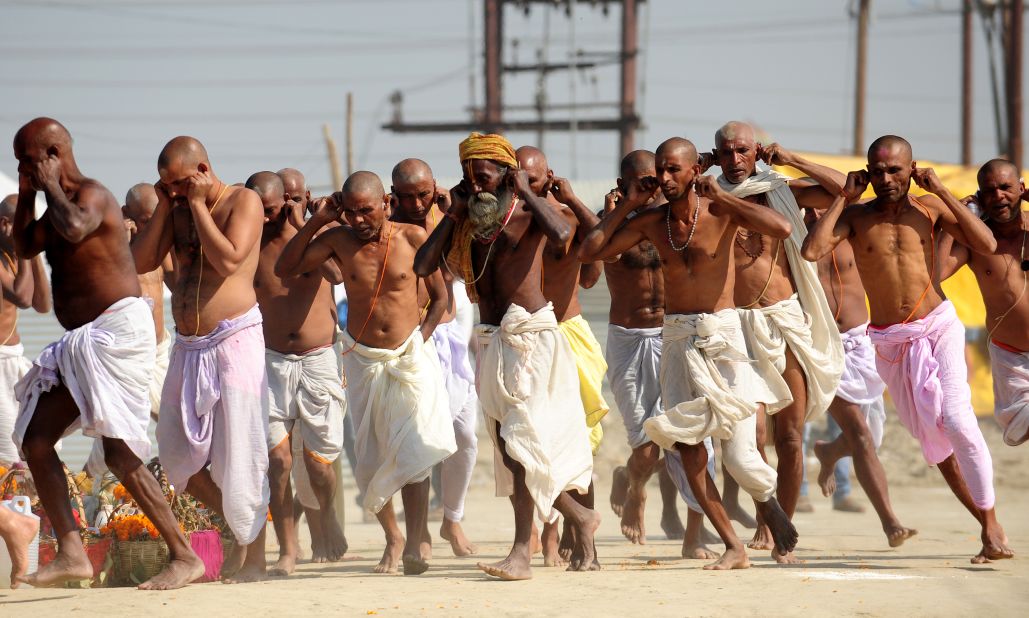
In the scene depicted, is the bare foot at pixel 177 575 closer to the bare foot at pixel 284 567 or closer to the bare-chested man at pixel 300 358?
the bare foot at pixel 284 567

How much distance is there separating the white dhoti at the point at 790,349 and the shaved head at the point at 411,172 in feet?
7.65

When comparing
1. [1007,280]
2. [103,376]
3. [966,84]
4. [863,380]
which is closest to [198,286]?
[103,376]

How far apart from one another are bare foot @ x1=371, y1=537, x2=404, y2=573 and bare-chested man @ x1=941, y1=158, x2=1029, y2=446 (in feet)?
12.8

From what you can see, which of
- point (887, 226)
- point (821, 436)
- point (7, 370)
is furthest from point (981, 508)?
point (821, 436)

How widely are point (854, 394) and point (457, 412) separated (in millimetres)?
2927

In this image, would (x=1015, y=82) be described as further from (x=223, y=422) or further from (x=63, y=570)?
(x=63, y=570)

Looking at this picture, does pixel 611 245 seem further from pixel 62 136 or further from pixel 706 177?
pixel 62 136

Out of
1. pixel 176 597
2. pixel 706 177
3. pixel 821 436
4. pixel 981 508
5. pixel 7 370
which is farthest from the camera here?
pixel 821 436

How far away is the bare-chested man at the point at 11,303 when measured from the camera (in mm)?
9852

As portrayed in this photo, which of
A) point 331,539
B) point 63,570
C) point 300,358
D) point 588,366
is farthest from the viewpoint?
point 331,539

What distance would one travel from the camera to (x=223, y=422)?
777 centimetres

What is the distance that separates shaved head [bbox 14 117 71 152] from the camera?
22.8 feet

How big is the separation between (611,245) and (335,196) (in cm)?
186

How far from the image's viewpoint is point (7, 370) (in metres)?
10.0
